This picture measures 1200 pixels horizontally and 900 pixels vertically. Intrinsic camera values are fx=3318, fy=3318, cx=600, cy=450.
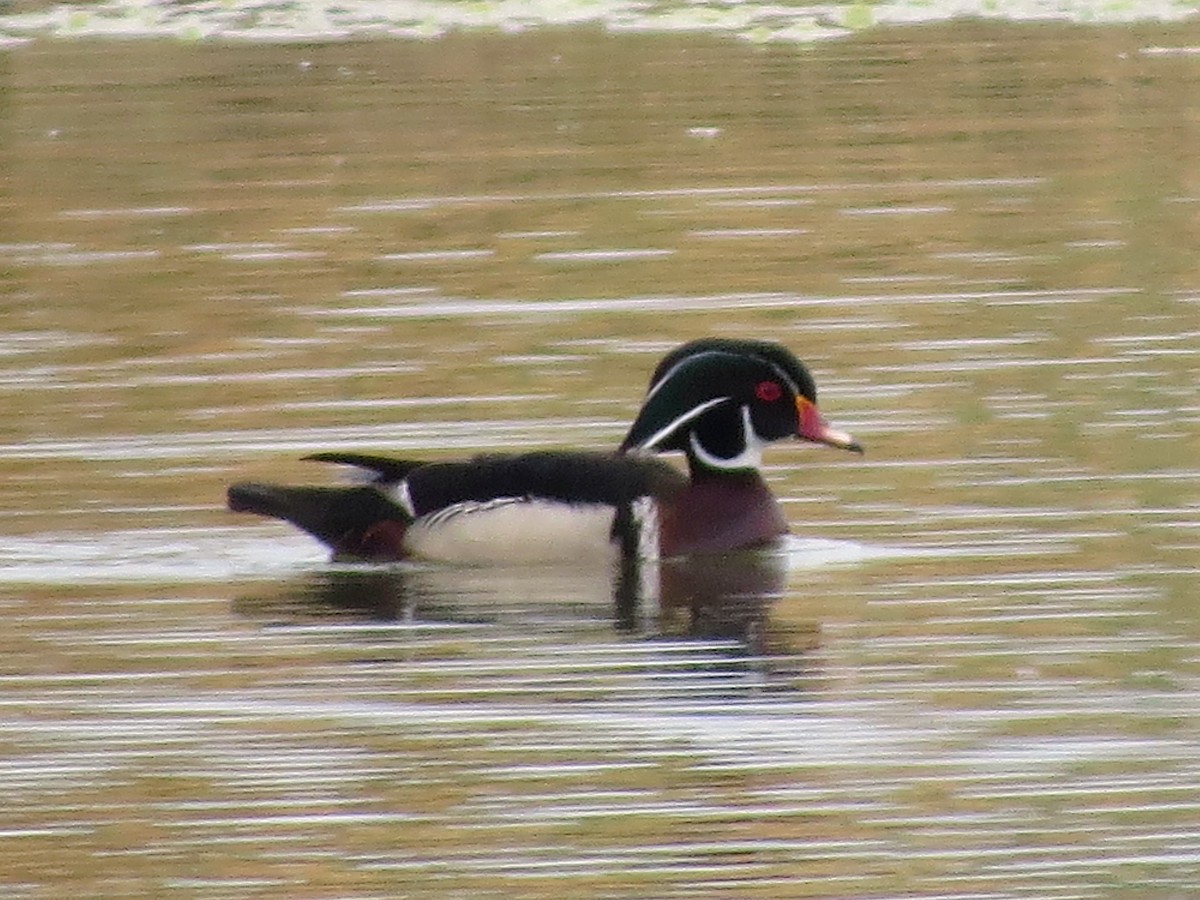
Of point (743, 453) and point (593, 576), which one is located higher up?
point (743, 453)

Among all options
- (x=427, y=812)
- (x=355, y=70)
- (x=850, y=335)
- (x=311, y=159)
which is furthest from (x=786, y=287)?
(x=355, y=70)

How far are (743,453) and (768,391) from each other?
7.9 inches

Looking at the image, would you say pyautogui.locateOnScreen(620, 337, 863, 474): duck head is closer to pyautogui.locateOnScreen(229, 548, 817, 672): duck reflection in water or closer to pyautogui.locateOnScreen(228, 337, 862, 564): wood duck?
pyautogui.locateOnScreen(228, 337, 862, 564): wood duck

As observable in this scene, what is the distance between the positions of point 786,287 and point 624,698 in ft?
21.8

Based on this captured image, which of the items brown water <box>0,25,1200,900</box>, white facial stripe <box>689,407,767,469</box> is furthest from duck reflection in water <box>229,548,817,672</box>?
white facial stripe <box>689,407,767,469</box>

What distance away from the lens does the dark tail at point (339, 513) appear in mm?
9562

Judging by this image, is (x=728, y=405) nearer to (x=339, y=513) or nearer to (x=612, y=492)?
(x=612, y=492)

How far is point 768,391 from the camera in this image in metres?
9.86

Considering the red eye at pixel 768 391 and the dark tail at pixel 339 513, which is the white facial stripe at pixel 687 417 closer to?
the red eye at pixel 768 391

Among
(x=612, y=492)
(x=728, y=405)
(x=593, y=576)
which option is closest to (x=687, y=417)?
(x=728, y=405)

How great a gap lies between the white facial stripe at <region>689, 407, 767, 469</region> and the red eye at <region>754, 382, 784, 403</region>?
0.05m

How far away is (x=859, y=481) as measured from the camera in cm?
1049

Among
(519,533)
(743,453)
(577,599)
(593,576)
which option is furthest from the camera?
Result: (743,453)

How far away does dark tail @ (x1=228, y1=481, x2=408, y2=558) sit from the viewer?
9562 millimetres
